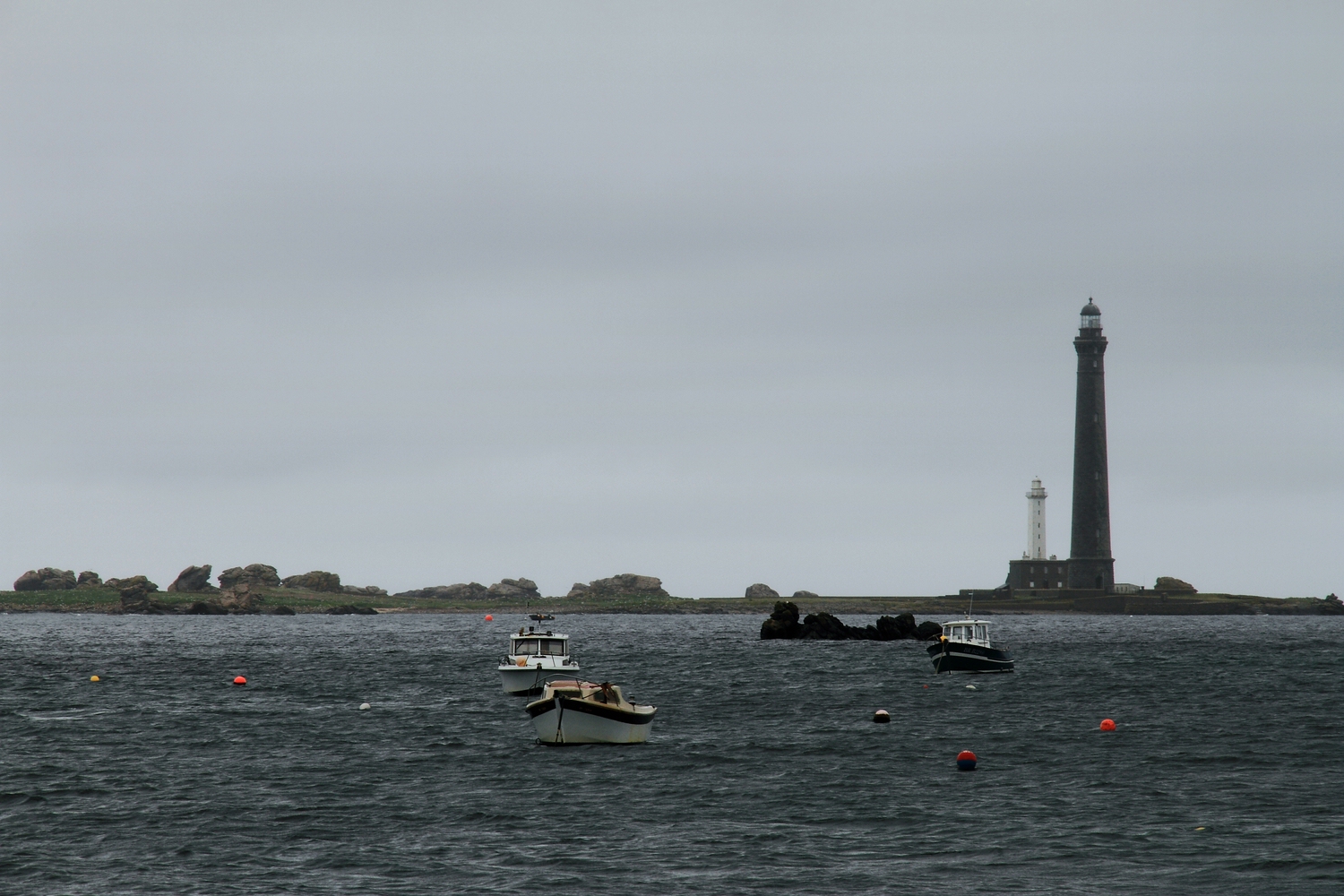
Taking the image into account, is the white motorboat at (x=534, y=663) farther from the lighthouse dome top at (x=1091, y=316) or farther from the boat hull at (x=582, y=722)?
the lighthouse dome top at (x=1091, y=316)

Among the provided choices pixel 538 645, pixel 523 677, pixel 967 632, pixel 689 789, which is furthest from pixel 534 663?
pixel 689 789

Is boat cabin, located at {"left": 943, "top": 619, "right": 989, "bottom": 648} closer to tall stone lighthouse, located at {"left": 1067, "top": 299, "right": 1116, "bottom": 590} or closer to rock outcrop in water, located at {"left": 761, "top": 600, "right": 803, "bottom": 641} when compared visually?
rock outcrop in water, located at {"left": 761, "top": 600, "right": 803, "bottom": 641}

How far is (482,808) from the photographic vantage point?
3650cm

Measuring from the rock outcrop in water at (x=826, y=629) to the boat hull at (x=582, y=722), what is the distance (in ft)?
298

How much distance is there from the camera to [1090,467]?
17762 centimetres

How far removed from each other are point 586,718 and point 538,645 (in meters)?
26.4

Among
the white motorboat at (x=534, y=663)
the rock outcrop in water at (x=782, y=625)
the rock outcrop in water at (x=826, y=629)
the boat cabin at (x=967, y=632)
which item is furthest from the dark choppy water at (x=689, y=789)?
the rock outcrop in water at (x=826, y=629)

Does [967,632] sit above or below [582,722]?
above

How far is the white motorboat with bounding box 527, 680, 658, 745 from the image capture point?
4784 cm

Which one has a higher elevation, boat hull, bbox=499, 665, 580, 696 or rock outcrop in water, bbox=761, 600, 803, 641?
rock outcrop in water, bbox=761, 600, 803, 641

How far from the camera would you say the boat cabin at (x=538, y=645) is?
7406 centimetres

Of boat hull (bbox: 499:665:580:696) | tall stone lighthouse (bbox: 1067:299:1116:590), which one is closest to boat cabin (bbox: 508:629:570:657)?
boat hull (bbox: 499:665:580:696)

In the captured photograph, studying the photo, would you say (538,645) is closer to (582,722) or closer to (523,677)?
(523,677)

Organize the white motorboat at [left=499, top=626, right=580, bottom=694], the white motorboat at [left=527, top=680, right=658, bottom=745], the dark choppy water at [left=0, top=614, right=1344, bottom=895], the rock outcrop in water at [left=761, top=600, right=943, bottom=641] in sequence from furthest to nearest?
the rock outcrop in water at [left=761, top=600, right=943, bottom=641], the white motorboat at [left=499, top=626, right=580, bottom=694], the white motorboat at [left=527, top=680, right=658, bottom=745], the dark choppy water at [left=0, top=614, right=1344, bottom=895]
